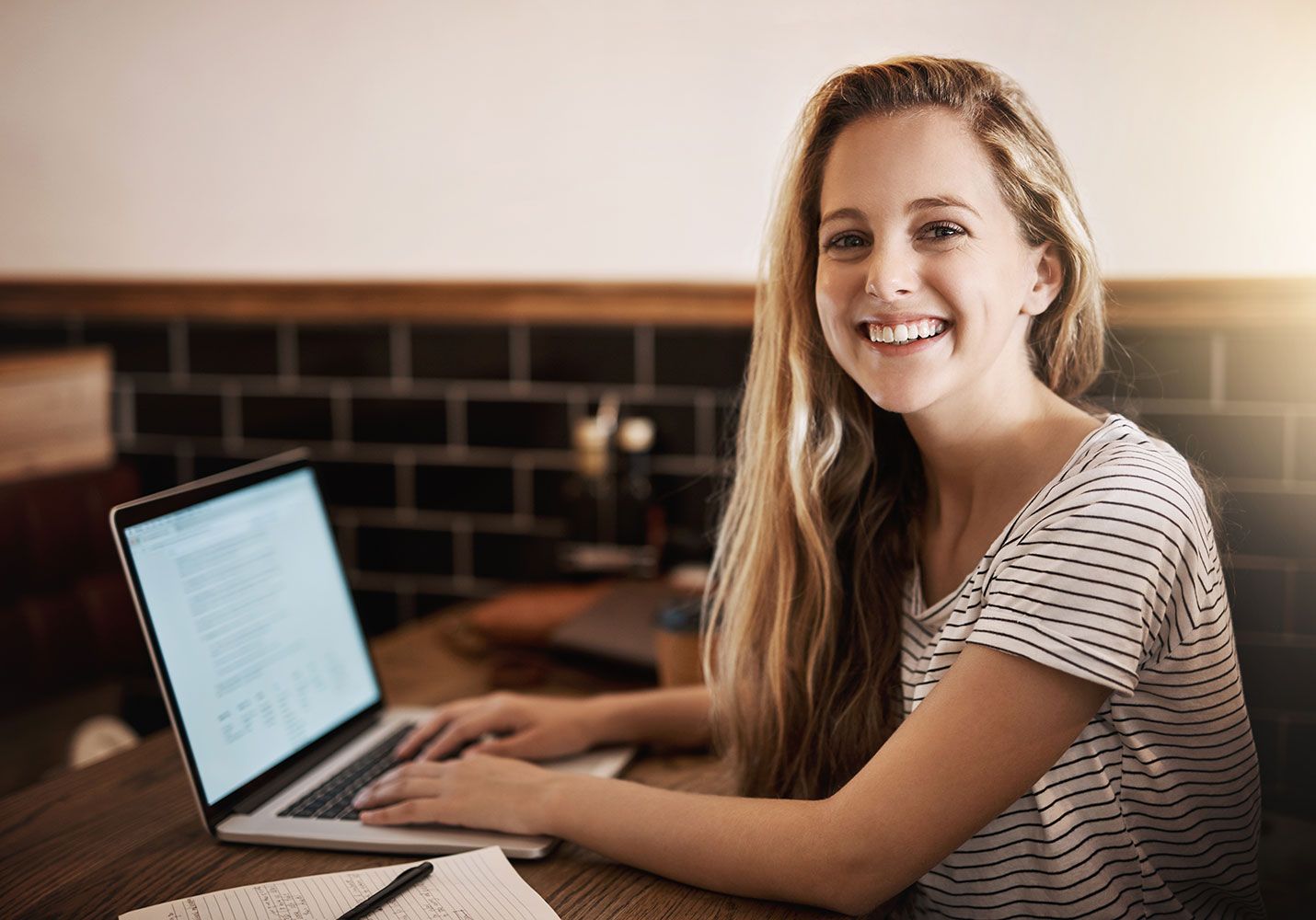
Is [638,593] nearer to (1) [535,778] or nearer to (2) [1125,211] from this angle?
(1) [535,778]

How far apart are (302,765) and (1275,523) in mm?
1289

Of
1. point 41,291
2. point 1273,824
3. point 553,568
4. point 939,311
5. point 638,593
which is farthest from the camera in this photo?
point 41,291

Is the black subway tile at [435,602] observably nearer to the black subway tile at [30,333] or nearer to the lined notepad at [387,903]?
the black subway tile at [30,333]

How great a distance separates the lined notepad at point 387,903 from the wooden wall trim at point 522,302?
99 centimetres

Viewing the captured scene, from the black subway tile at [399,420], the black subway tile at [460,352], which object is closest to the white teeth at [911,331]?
the black subway tile at [460,352]

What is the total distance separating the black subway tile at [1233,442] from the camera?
1.56m

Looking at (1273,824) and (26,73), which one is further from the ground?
(26,73)

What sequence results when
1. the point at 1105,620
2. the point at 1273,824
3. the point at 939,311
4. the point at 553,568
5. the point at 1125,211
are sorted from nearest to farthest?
the point at 1105,620, the point at 939,311, the point at 1273,824, the point at 1125,211, the point at 553,568

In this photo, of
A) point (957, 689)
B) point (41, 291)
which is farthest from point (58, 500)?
point (957, 689)

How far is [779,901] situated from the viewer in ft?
2.86

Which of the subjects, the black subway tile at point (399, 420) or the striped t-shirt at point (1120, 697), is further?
the black subway tile at point (399, 420)

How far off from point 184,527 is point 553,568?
0.92 meters

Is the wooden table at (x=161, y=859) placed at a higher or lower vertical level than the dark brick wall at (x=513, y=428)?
lower

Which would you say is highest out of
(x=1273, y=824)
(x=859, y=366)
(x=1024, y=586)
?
(x=859, y=366)
